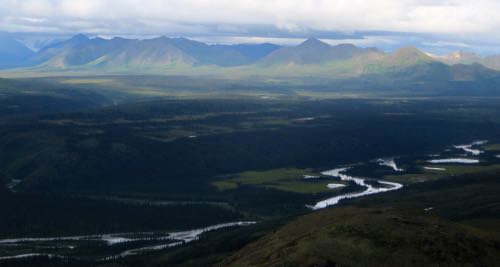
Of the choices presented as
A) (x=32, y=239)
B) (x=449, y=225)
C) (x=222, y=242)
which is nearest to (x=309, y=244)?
(x=449, y=225)

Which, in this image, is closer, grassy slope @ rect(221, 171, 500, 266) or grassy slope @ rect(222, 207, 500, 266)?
grassy slope @ rect(222, 207, 500, 266)

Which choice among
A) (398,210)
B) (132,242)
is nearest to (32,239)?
(132,242)

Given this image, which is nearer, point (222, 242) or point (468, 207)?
point (222, 242)

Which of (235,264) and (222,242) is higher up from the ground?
(235,264)

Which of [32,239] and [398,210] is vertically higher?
[398,210]

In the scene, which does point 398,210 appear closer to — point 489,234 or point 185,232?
point 489,234

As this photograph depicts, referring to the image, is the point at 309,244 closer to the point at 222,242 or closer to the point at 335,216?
the point at 335,216

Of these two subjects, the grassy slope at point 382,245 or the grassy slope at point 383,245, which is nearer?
the grassy slope at point 383,245

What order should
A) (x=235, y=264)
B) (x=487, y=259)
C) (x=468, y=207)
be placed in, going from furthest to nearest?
(x=468, y=207)
(x=235, y=264)
(x=487, y=259)

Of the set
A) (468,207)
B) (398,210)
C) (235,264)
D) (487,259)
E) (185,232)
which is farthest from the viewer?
(185,232)
